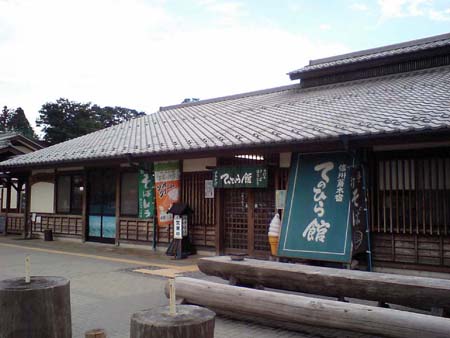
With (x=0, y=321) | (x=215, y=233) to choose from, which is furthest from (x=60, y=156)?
(x=0, y=321)

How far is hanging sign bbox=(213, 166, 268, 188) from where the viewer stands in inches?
379

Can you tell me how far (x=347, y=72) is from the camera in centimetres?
1337

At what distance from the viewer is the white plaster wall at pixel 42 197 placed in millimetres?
15328

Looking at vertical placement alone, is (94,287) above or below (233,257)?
below

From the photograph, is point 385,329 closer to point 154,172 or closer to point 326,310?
point 326,310

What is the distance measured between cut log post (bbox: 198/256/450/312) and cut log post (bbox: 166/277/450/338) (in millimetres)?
540

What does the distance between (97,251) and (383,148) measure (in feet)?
27.4

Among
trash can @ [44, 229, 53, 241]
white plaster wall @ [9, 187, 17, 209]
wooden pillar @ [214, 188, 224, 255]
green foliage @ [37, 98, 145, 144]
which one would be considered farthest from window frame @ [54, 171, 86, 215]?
green foliage @ [37, 98, 145, 144]

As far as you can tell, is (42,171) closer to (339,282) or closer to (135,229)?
(135,229)

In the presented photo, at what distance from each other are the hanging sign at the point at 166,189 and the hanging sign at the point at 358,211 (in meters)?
4.99

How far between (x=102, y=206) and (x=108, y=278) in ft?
19.4

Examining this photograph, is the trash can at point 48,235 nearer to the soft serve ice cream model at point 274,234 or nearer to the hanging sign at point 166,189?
the hanging sign at point 166,189

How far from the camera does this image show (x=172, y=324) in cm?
286

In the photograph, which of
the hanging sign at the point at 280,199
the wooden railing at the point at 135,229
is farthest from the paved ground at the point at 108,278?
the hanging sign at the point at 280,199
